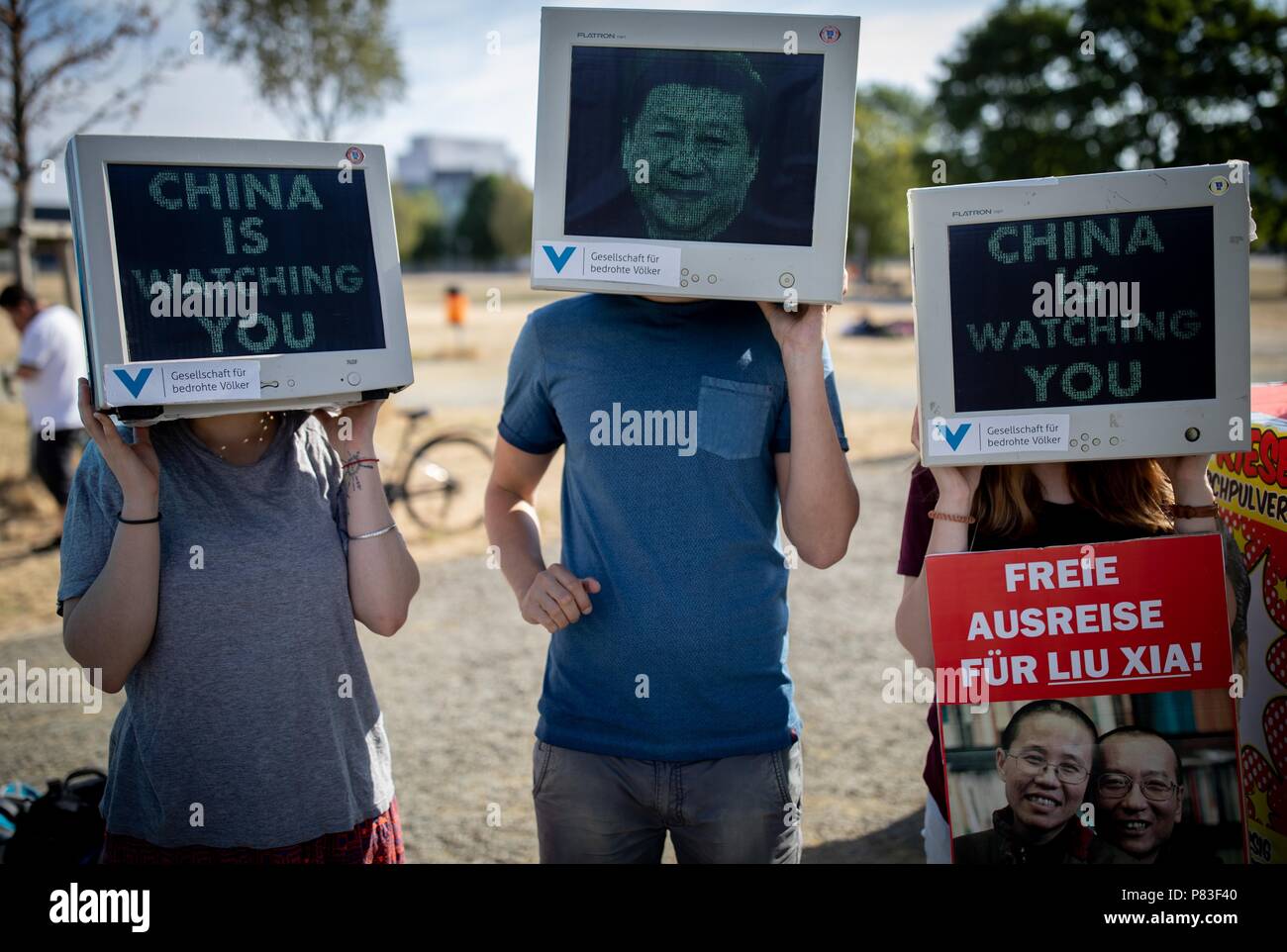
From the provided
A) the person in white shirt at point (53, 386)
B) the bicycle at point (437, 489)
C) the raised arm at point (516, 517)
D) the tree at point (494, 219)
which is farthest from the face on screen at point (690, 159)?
the tree at point (494, 219)

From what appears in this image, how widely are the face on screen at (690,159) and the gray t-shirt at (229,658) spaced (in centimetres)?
89

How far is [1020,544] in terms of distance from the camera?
5.76 feet

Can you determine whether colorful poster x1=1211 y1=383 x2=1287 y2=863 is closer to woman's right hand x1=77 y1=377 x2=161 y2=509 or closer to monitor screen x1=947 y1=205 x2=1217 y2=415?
monitor screen x1=947 y1=205 x2=1217 y2=415

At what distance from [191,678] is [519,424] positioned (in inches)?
32.0

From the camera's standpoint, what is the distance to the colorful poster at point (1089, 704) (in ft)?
5.22

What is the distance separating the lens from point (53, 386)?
7.46 meters

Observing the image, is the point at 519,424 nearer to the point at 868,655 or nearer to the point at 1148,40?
the point at 868,655

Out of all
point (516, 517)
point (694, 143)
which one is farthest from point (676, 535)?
point (694, 143)

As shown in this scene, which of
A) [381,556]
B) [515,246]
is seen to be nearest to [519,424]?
[381,556]

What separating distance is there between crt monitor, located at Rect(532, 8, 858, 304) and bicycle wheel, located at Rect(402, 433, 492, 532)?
240 inches

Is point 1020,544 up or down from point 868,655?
up

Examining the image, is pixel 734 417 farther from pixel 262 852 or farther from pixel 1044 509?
pixel 262 852

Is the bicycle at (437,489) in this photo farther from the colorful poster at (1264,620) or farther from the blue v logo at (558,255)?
the colorful poster at (1264,620)

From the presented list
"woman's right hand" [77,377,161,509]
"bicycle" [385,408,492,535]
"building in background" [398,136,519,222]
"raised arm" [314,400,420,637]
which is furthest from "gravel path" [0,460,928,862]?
"building in background" [398,136,519,222]
